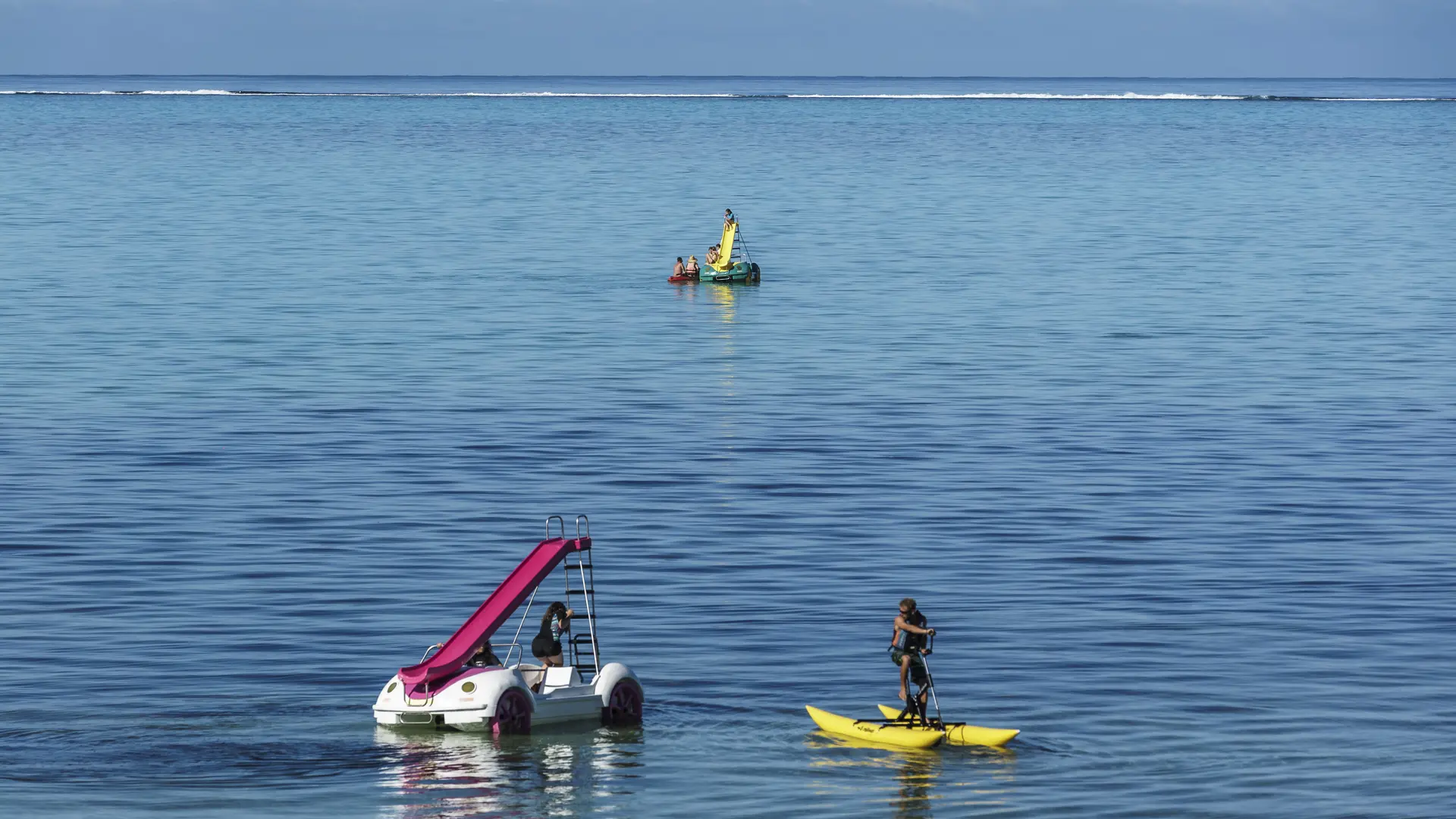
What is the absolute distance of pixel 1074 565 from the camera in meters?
43.6

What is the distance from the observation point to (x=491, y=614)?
3266cm

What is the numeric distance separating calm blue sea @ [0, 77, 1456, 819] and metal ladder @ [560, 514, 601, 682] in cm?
63

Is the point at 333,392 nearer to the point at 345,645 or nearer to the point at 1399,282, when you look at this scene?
the point at 345,645

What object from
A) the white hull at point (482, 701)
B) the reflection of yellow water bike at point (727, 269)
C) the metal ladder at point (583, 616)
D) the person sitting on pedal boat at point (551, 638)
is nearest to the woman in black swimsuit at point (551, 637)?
the person sitting on pedal boat at point (551, 638)

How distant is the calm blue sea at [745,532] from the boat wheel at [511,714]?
Answer: 0.25m

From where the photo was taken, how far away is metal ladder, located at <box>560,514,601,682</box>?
109 ft

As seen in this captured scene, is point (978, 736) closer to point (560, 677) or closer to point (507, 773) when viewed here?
point (560, 677)

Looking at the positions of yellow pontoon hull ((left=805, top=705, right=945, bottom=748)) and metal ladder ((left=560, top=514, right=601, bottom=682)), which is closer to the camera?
yellow pontoon hull ((left=805, top=705, right=945, bottom=748))

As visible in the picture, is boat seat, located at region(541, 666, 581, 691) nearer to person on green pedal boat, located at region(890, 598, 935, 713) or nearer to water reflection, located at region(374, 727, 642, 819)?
water reflection, located at region(374, 727, 642, 819)

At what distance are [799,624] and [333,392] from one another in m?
29.6

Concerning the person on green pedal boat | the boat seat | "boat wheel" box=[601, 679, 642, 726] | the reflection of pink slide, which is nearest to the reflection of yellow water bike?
the reflection of pink slide

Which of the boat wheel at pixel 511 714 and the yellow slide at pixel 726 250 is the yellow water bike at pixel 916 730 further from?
the yellow slide at pixel 726 250

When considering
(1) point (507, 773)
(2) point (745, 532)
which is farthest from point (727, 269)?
(1) point (507, 773)

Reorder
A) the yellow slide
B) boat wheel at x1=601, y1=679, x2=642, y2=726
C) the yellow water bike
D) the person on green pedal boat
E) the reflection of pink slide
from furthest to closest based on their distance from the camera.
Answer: the yellow slide
boat wheel at x1=601, y1=679, x2=642, y2=726
the reflection of pink slide
the yellow water bike
the person on green pedal boat
